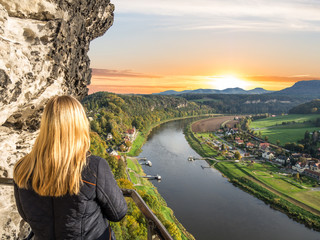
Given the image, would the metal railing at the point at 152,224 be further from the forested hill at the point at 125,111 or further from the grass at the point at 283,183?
the forested hill at the point at 125,111

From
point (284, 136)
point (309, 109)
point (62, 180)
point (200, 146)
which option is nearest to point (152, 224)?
point (62, 180)

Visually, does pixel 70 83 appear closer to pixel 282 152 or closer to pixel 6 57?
pixel 6 57

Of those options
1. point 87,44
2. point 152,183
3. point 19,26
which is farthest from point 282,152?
point 19,26

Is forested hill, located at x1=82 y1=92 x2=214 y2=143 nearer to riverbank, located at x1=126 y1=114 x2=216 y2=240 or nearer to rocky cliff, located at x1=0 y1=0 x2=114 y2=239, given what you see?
riverbank, located at x1=126 y1=114 x2=216 y2=240

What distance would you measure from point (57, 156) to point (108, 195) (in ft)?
1.44

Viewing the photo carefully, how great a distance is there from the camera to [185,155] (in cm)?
3962

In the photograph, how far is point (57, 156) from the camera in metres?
1.51

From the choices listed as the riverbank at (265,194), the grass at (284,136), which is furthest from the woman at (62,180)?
the grass at (284,136)

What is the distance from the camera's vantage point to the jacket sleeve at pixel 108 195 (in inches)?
63.6

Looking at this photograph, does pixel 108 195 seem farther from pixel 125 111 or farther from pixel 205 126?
pixel 205 126

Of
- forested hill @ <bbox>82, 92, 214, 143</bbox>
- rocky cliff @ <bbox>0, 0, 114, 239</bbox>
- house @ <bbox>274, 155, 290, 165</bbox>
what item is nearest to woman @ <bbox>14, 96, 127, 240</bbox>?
rocky cliff @ <bbox>0, 0, 114, 239</bbox>

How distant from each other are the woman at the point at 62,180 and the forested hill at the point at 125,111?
44089mm

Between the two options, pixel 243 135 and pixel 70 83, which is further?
pixel 243 135

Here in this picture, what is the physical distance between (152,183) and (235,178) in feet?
35.4
